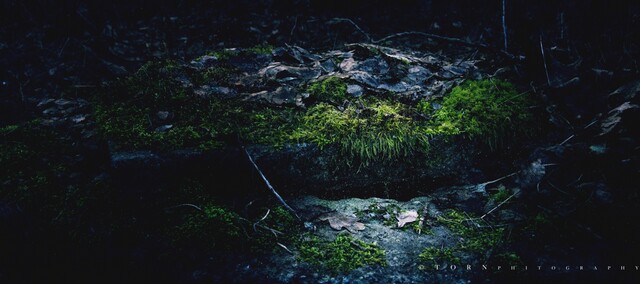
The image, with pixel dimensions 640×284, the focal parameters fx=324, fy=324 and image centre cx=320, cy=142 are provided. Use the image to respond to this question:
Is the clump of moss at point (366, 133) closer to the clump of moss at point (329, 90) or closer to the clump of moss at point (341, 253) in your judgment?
the clump of moss at point (329, 90)

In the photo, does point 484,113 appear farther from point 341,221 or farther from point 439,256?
point 341,221

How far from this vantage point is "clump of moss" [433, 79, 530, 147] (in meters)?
2.50

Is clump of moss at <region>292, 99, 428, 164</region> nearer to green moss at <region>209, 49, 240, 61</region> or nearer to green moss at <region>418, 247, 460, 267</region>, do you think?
green moss at <region>418, 247, 460, 267</region>

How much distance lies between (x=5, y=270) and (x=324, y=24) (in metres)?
Answer: 4.24

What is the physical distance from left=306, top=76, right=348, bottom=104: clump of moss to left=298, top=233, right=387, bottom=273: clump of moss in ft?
3.88

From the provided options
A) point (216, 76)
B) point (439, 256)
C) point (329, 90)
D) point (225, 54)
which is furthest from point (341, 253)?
point (225, 54)

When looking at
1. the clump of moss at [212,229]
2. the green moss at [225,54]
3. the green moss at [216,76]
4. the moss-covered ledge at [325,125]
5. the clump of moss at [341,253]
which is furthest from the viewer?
the green moss at [225,54]

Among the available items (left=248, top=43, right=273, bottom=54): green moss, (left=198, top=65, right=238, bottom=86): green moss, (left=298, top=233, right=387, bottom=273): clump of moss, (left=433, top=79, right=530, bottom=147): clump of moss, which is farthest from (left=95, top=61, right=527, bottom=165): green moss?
(left=248, top=43, right=273, bottom=54): green moss

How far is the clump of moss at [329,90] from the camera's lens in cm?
276

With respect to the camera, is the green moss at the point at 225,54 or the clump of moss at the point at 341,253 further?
the green moss at the point at 225,54

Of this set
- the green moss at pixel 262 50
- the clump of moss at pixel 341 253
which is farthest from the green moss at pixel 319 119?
the green moss at pixel 262 50

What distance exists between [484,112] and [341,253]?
1614mm

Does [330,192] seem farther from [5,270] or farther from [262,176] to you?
[5,270]

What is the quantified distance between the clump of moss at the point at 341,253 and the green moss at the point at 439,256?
0.25m
